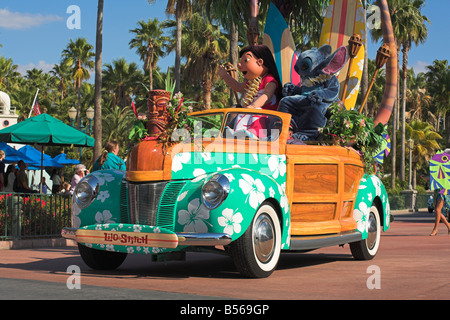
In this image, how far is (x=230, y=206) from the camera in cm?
675

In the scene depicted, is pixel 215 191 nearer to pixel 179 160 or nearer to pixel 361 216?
pixel 179 160

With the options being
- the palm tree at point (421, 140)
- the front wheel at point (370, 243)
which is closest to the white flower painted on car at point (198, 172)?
the front wheel at point (370, 243)

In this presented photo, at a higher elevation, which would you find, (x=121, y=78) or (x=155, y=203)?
(x=121, y=78)

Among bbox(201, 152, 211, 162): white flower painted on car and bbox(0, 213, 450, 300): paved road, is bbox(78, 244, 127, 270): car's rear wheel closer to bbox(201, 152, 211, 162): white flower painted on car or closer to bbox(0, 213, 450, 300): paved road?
bbox(0, 213, 450, 300): paved road

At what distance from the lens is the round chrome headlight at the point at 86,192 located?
25.3 feet

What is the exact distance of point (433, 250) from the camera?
37.2ft

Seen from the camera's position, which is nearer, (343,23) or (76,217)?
(76,217)

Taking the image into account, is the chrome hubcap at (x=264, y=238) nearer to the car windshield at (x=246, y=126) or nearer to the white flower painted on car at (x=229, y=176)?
the white flower painted on car at (x=229, y=176)

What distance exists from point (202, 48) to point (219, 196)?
35.1 meters

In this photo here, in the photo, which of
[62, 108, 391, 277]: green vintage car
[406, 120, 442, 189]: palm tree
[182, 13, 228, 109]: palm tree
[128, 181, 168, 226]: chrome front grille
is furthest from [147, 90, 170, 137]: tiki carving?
[406, 120, 442, 189]: palm tree

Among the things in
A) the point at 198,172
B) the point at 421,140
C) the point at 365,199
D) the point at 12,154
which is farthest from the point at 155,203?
the point at 421,140

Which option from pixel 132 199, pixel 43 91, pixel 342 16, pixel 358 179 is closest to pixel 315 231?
pixel 358 179

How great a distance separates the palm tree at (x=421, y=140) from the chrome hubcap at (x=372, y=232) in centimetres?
5045

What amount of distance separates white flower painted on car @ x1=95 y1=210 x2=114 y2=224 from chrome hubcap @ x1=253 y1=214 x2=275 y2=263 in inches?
64.8
